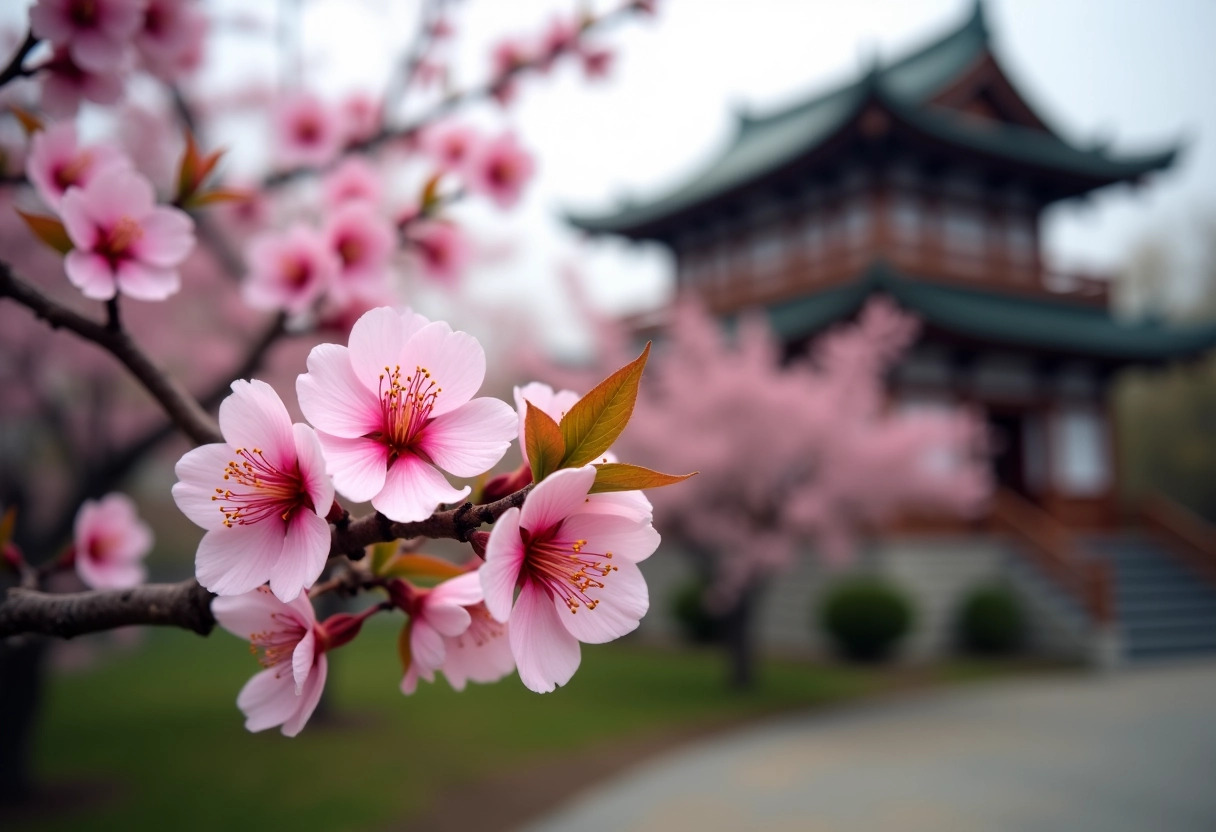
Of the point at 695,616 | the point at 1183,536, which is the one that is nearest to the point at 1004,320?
the point at 1183,536

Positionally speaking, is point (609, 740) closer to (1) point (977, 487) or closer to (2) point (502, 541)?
(1) point (977, 487)

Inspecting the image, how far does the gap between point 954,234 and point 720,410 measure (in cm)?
766

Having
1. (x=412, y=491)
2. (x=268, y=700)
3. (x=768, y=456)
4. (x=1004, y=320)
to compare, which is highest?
(x=1004, y=320)

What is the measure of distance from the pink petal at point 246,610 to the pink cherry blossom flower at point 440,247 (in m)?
1.16

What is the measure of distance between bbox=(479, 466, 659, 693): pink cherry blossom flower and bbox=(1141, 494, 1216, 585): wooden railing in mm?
14428

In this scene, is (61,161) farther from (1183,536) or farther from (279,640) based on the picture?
(1183,536)

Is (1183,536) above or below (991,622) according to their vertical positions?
above

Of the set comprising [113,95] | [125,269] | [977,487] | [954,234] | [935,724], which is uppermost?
[954,234]

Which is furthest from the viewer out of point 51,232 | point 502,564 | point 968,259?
point 968,259

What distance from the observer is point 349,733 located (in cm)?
683

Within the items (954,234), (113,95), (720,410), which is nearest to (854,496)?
(720,410)

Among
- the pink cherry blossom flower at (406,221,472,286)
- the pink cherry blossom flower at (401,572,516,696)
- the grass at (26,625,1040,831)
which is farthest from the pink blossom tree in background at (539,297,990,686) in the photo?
the pink cherry blossom flower at (401,572,516,696)

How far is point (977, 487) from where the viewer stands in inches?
372

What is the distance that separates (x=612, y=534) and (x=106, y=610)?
0.57m
